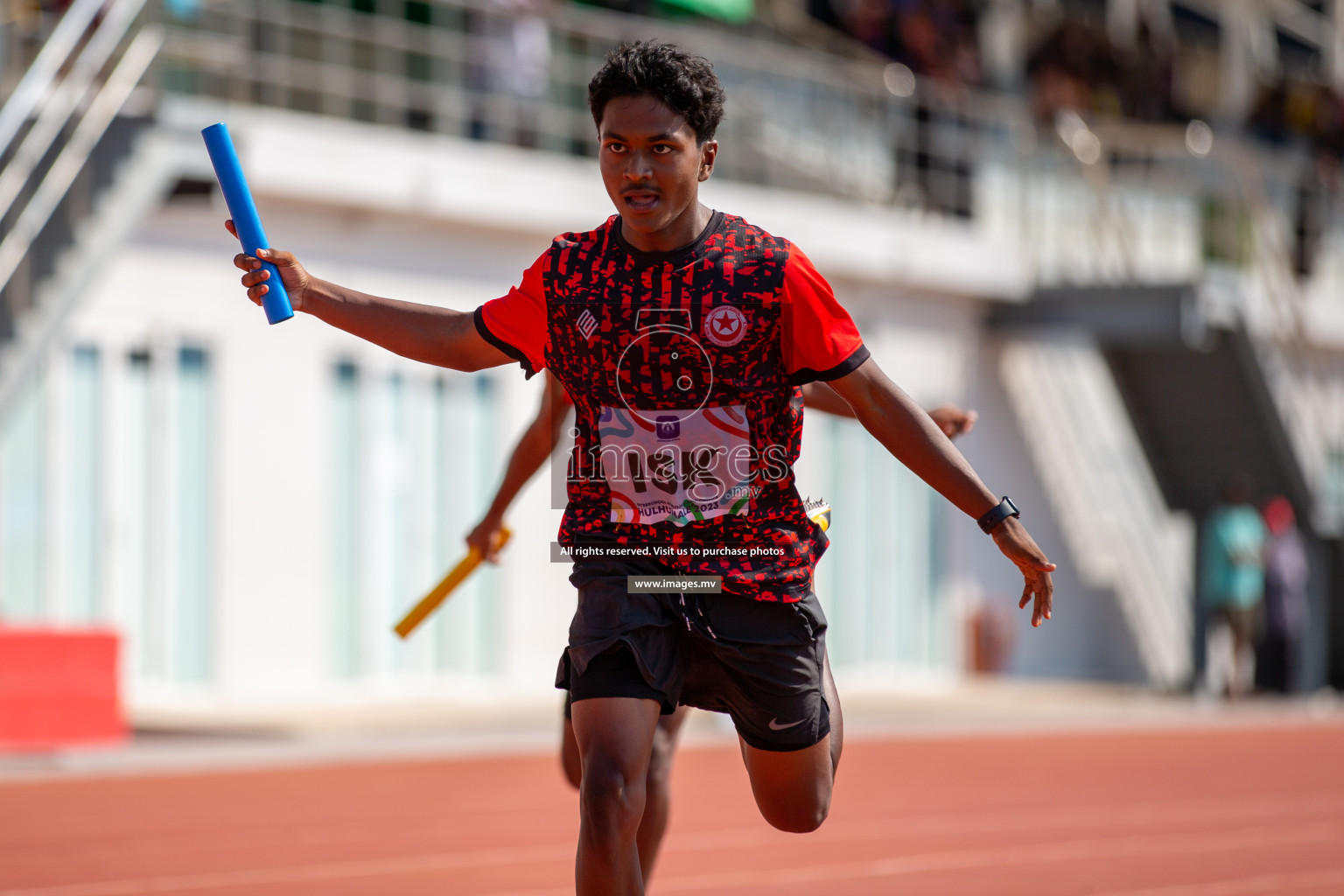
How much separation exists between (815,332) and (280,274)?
46.0 inches

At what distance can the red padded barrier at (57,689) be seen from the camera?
11789 millimetres

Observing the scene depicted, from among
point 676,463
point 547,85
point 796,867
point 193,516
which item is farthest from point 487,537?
point 547,85

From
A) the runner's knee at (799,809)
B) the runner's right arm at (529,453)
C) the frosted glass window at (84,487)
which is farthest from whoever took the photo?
the frosted glass window at (84,487)

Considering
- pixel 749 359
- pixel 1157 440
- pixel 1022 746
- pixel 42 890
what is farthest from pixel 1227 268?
pixel 749 359

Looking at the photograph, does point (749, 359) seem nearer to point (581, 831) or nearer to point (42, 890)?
point (581, 831)

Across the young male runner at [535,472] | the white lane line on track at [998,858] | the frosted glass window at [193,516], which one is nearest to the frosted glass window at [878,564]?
the frosted glass window at [193,516]

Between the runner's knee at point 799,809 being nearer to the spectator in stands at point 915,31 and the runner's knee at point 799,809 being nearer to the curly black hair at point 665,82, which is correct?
the curly black hair at point 665,82

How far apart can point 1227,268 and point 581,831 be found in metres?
17.3

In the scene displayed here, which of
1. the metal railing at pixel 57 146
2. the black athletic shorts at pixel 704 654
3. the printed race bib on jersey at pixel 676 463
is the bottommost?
the black athletic shorts at pixel 704 654

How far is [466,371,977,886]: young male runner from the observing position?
5250mm

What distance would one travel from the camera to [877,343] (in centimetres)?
2062

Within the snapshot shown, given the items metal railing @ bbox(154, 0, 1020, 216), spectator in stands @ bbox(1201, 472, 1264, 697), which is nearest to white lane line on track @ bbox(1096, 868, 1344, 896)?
metal railing @ bbox(154, 0, 1020, 216)

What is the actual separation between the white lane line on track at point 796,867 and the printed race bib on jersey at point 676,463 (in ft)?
10.3

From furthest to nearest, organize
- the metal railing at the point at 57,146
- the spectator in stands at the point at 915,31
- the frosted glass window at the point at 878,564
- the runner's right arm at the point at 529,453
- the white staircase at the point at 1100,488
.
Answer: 1. the white staircase at the point at 1100,488
2. the spectator in stands at the point at 915,31
3. the frosted glass window at the point at 878,564
4. the metal railing at the point at 57,146
5. the runner's right arm at the point at 529,453
